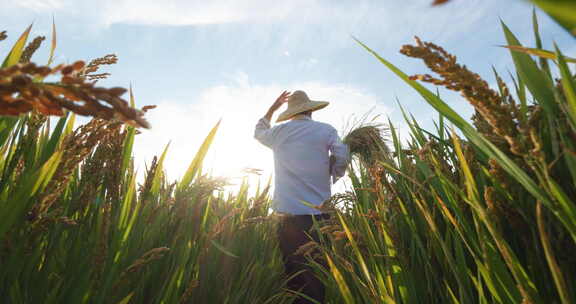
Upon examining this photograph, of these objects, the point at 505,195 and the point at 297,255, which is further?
the point at 297,255

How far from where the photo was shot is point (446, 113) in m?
0.66

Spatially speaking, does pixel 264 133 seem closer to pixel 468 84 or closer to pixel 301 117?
pixel 301 117

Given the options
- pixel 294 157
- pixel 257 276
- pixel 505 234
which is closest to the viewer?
pixel 505 234

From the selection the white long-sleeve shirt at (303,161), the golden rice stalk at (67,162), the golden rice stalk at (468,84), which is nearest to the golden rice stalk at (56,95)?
the golden rice stalk at (468,84)

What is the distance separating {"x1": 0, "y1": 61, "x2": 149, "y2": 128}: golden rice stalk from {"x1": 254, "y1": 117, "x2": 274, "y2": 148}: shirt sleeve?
3828 mm

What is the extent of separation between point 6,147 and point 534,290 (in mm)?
1334

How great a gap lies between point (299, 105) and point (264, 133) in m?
0.62

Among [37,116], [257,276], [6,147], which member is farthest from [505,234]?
[257,276]

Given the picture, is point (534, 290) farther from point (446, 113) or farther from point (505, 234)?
point (446, 113)

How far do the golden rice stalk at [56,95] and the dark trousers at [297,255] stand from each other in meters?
2.67

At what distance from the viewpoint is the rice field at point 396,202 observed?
471mm

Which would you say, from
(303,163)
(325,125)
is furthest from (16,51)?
(325,125)

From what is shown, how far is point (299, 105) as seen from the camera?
4.55 m

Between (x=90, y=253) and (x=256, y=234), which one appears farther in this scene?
(x=256, y=234)
